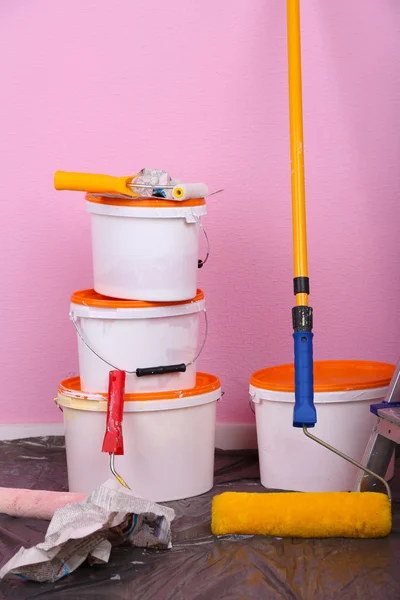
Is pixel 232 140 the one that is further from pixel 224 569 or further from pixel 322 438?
pixel 224 569

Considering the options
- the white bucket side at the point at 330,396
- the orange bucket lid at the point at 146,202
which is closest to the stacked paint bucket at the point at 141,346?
the orange bucket lid at the point at 146,202

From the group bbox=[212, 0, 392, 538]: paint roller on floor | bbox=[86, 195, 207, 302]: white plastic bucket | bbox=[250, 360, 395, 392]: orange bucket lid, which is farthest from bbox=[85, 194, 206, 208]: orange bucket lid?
bbox=[250, 360, 395, 392]: orange bucket lid

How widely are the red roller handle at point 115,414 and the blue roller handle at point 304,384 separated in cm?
38

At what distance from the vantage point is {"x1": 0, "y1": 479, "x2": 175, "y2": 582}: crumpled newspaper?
1494 mm

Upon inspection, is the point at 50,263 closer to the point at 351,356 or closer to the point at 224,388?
the point at 224,388

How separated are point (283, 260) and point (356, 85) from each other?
507 millimetres

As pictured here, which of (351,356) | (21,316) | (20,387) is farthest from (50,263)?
(351,356)

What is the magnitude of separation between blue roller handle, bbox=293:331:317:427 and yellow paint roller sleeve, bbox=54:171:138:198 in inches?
19.1

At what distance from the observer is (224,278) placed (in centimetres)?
240

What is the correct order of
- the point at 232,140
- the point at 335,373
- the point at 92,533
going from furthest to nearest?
the point at 232,140, the point at 335,373, the point at 92,533

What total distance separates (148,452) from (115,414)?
0.15 metres

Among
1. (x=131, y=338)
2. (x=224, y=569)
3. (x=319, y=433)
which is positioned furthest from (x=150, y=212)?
(x=224, y=569)

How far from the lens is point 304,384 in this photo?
1.76 metres

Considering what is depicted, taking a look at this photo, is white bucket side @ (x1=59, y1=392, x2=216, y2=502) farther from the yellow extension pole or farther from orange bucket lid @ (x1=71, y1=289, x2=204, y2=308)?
the yellow extension pole
